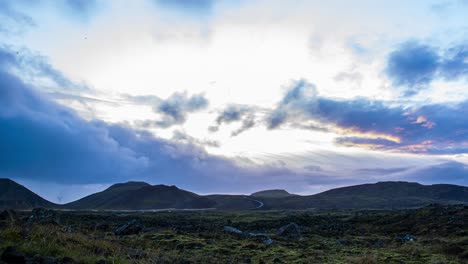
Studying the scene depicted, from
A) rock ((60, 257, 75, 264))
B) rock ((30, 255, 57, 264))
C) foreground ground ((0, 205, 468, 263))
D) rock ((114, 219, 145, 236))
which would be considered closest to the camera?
rock ((30, 255, 57, 264))

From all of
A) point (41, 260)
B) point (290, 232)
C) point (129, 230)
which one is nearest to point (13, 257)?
point (41, 260)

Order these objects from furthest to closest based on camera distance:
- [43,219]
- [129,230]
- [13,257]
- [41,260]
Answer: [129,230] → [43,219] → [41,260] → [13,257]

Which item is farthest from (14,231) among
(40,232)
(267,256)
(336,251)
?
(336,251)

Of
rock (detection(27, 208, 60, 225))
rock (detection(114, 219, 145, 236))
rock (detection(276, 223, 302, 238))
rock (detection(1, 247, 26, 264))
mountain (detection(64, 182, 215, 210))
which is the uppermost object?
mountain (detection(64, 182, 215, 210))

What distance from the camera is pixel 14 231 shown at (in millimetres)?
11766

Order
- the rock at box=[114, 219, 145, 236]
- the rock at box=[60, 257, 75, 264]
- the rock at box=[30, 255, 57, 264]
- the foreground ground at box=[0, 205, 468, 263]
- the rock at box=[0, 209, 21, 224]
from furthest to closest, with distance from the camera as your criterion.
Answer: the rock at box=[114, 219, 145, 236], the rock at box=[0, 209, 21, 224], the foreground ground at box=[0, 205, 468, 263], the rock at box=[60, 257, 75, 264], the rock at box=[30, 255, 57, 264]

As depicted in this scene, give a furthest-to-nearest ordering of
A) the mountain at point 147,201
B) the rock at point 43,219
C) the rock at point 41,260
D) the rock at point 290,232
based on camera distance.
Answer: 1. the mountain at point 147,201
2. the rock at point 290,232
3. the rock at point 43,219
4. the rock at point 41,260

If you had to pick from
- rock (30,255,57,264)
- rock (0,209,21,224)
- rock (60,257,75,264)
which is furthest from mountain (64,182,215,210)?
rock (30,255,57,264)

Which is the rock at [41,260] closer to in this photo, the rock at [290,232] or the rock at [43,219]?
the rock at [43,219]

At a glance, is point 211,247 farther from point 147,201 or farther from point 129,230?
point 147,201

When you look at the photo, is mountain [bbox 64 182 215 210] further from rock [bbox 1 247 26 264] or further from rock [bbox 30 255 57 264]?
rock [bbox 1 247 26 264]

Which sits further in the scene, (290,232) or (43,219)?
(290,232)

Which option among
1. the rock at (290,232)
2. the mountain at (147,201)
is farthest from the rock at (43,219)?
the mountain at (147,201)

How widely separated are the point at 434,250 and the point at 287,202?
153557 millimetres
